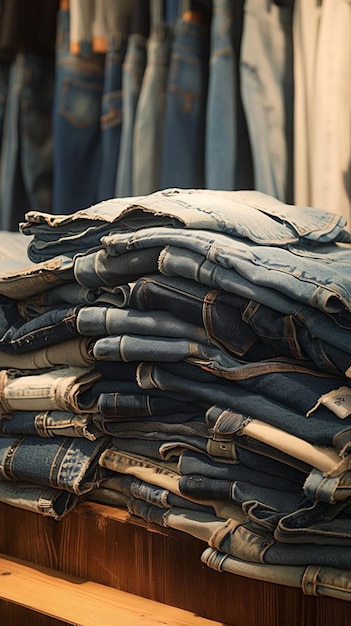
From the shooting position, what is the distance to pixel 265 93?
127 cm

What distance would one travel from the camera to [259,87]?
1.27 metres

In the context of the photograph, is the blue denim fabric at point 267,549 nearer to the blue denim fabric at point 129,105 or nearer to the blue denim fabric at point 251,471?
the blue denim fabric at point 251,471

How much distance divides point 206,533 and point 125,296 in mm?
234

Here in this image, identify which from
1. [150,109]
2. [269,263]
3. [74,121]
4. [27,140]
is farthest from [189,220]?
[27,140]

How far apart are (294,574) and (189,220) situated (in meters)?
0.33

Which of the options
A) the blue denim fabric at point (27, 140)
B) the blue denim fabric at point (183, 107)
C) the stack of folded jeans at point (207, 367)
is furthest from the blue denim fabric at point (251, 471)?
the blue denim fabric at point (27, 140)

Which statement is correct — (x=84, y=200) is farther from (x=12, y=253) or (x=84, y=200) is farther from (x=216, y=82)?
(x=12, y=253)

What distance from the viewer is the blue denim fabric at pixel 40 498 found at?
802 millimetres

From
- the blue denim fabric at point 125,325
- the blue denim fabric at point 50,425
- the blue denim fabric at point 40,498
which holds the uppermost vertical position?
the blue denim fabric at point 125,325

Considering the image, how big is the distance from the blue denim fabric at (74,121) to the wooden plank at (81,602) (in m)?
0.85

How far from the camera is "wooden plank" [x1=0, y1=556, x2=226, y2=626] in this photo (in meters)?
0.71

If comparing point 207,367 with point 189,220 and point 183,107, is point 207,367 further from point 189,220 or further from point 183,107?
point 183,107

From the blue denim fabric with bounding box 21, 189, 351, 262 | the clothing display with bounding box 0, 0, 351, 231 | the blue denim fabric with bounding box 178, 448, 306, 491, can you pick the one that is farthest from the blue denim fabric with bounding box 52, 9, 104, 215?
the blue denim fabric with bounding box 178, 448, 306, 491

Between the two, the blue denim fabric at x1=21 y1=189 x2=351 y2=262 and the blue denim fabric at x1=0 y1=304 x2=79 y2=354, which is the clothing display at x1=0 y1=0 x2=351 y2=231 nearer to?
the blue denim fabric at x1=21 y1=189 x2=351 y2=262
